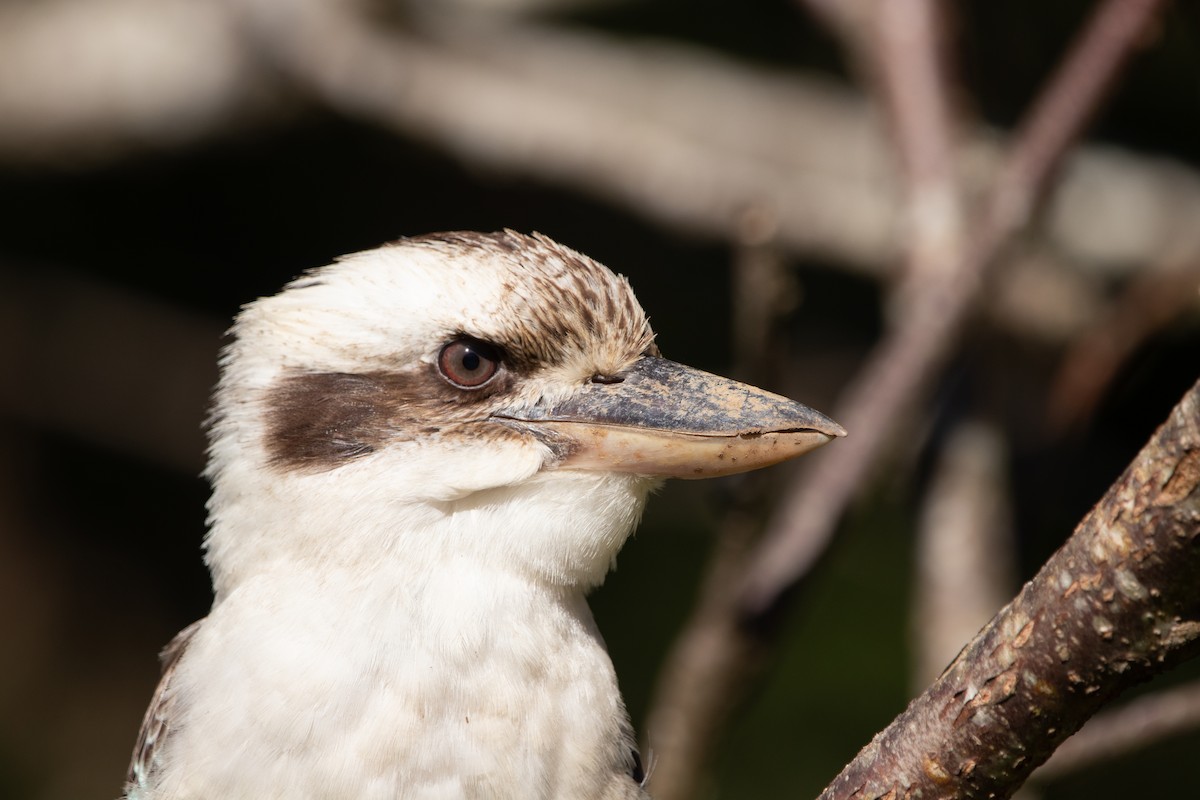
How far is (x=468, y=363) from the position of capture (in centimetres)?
219

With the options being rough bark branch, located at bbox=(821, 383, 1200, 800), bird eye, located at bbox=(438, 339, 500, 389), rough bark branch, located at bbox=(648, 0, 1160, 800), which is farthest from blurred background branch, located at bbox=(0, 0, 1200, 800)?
rough bark branch, located at bbox=(821, 383, 1200, 800)

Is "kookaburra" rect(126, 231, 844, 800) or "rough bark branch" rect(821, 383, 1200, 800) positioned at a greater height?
"rough bark branch" rect(821, 383, 1200, 800)

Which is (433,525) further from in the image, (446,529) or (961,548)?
(961,548)

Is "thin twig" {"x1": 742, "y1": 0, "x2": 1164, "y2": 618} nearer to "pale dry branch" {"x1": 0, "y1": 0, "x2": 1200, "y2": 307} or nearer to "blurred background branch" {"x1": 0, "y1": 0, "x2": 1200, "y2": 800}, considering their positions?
"blurred background branch" {"x1": 0, "y1": 0, "x2": 1200, "y2": 800}

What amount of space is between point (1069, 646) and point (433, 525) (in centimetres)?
101

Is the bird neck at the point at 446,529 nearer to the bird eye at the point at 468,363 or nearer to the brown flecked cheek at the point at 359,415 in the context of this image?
the brown flecked cheek at the point at 359,415

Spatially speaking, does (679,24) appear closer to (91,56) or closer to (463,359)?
(91,56)

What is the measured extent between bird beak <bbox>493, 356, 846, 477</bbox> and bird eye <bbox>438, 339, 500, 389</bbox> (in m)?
0.07

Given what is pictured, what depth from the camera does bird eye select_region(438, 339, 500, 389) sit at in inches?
85.9

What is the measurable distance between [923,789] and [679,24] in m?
5.08

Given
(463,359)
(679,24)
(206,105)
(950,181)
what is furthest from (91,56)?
(463,359)

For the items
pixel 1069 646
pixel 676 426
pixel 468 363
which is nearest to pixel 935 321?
pixel 676 426

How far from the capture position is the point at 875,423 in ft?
9.48

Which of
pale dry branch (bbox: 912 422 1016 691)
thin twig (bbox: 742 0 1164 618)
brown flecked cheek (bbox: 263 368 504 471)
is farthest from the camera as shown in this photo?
pale dry branch (bbox: 912 422 1016 691)
